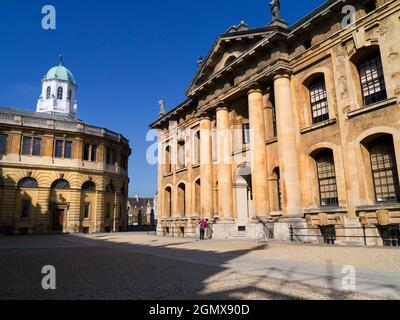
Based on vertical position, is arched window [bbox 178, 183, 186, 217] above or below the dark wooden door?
above

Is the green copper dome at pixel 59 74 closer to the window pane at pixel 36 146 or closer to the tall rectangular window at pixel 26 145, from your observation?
the window pane at pixel 36 146

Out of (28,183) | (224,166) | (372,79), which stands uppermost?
(372,79)

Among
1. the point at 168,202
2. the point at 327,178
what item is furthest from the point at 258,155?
the point at 168,202

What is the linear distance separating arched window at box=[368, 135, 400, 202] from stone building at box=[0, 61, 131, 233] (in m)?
35.9

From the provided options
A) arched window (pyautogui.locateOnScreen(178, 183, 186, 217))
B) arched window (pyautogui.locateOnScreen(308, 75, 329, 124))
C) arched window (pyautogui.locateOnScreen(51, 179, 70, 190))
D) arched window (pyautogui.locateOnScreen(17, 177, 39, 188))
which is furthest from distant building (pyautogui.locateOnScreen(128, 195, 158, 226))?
arched window (pyautogui.locateOnScreen(308, 75, 329, 124))

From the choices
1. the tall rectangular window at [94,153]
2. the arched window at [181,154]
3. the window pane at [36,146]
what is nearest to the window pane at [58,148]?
the window pane at [36,146]

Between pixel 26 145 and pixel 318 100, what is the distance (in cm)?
3597

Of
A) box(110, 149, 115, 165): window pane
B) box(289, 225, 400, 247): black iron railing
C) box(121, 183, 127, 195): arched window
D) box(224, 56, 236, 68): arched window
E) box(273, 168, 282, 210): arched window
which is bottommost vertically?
box(289, 225, 400, 247): black iron railing

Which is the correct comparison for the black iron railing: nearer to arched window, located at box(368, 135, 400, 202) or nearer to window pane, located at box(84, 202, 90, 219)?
arched window, located at box(368, 135, 400, 202)

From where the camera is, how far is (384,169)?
15.0m

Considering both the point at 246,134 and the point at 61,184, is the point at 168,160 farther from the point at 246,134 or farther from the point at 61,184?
the point at 61,184

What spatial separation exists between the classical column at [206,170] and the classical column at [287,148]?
8.41 meters

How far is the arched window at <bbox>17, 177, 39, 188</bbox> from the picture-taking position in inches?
1513

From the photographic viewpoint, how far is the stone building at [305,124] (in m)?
14.9
